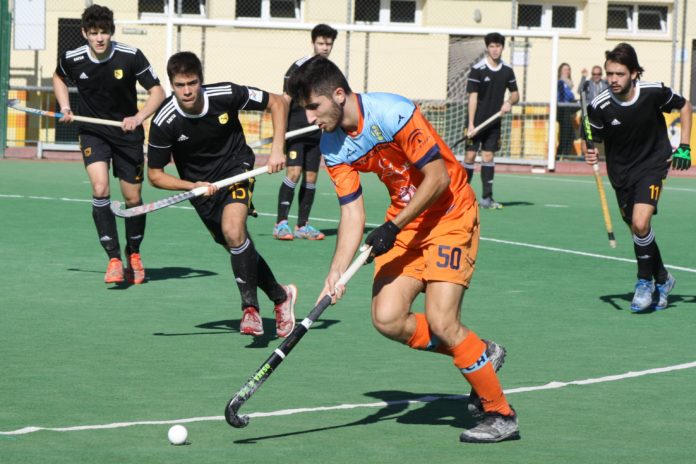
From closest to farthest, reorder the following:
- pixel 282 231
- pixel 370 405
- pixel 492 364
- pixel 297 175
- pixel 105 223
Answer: pixel 492 364 < pixel 370 405 < pixel 105 223 < pixel 282 231 < pixel 297 175

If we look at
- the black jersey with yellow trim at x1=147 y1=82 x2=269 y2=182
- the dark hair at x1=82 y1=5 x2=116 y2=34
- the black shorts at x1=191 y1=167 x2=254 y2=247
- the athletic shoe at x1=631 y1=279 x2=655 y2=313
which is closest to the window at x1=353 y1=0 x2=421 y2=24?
the dark hair at x1=82 y1=5 x2=116 y2=34

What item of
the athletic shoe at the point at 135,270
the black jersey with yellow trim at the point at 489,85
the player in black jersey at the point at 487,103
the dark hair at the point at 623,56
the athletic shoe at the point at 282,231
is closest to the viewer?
the dark hair at the point at 623,56

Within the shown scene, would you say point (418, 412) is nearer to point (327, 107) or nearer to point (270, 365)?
point (270, 365)

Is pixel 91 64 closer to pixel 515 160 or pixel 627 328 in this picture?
pixel 627 328

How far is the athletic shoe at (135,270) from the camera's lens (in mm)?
9578

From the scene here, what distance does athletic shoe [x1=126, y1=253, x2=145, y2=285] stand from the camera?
958 cm

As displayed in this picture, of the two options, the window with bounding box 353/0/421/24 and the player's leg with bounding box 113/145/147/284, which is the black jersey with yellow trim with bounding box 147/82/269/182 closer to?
the player's leg with bounding box 113/145/147/284

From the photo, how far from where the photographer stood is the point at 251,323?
24.5ft

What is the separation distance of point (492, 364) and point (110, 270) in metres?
4.30

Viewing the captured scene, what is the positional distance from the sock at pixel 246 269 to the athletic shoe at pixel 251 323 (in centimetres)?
7

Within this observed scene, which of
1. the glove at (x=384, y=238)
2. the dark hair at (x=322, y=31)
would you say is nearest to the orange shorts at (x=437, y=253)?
the glove at (x=384, y=238)

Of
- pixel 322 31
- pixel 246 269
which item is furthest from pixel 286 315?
pixel 322 31

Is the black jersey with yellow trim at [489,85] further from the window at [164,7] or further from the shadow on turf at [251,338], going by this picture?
the window at [164,7]

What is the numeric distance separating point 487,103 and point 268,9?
37.5 feet
